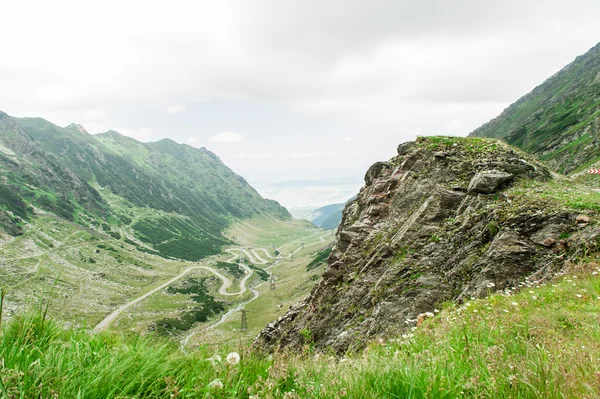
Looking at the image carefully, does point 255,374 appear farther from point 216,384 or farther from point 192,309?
point 192,309

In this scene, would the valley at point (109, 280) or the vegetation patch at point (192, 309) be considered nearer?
the vegetation patch at point (192, 309)

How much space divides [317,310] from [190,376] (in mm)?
19240

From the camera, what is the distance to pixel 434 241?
17203mm

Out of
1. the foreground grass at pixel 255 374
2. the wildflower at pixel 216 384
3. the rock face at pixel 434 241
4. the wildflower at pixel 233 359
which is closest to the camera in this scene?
the foreground grass at pixel 255 374

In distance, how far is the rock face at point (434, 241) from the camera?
13.3 m

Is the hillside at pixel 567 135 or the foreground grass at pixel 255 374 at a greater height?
the hillside at pixel 567 135

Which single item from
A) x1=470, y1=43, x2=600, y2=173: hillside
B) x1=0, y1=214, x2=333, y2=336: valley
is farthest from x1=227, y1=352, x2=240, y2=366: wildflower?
x1=470, y1=43, x2=600, y2=173: hillside

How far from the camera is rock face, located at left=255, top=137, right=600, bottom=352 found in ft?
43.7

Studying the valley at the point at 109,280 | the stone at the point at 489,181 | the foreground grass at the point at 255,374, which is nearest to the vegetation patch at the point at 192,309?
the valley at the point at 109,280

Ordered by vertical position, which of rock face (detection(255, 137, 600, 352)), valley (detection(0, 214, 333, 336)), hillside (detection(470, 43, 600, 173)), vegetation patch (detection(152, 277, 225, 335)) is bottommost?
vegetation patch (detection(152, 277, 225, 335))

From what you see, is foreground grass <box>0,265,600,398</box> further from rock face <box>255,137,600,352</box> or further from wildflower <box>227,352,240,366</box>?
rock face <box>255,137,600,352</box>

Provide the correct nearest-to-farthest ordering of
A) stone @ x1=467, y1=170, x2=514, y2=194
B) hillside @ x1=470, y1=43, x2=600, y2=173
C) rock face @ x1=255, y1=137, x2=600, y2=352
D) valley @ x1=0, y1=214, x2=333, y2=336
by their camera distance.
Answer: rock face @ x1=255, y1=137, x2=600, y2=352 < stone @ x1=467, y1=170, x2=514, y2=194 < hillside @ x1=470, y1=43, x2=600, y2=173 < valley @ x1=0, y1=214, x2=333, y2=336

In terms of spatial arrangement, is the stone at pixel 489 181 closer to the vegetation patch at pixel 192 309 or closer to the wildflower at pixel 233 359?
the wildflower at pixel 233 359

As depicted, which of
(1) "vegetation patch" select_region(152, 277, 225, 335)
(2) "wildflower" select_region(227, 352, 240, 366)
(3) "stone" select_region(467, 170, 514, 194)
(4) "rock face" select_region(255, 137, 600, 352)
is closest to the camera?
(2) "wildflower" select_region(227, 352, 240, 366)
